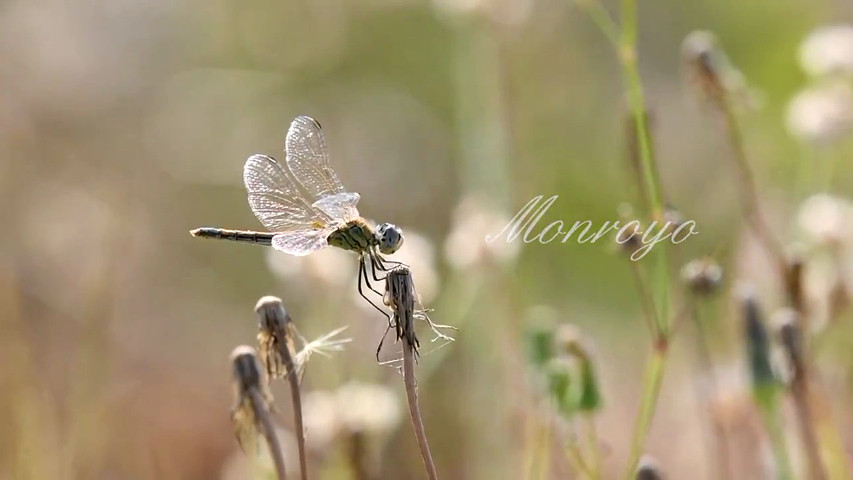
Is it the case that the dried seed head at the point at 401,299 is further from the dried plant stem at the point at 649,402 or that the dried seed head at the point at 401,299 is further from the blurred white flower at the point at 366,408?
the blurred white flower at the point at 366,408

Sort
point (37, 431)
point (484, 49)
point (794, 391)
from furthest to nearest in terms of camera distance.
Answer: point (484, 49)
point (37, 431)
point (794, 391)

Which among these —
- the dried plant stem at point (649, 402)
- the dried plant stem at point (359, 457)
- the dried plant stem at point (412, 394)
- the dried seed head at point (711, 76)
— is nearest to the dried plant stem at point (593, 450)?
the dried plant stem at point (649, 402)

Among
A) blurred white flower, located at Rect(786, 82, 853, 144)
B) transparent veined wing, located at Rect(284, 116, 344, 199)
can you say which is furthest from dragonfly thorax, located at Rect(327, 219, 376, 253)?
blurred white flower, located at Rect(786, 82, 853, 144)

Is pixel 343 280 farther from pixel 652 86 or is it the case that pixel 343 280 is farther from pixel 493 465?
pixel 652 86

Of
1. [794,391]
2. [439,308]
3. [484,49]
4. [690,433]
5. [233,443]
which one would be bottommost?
[794,391]

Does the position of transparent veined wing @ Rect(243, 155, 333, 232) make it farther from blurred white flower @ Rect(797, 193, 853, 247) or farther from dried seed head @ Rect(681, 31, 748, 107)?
blurred white flower @ Rect(797, 193, 853, 247)

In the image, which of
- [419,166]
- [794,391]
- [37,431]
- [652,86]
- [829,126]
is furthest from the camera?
[652,86]

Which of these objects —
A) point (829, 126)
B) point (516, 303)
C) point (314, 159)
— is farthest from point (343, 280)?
point (829, 126)
